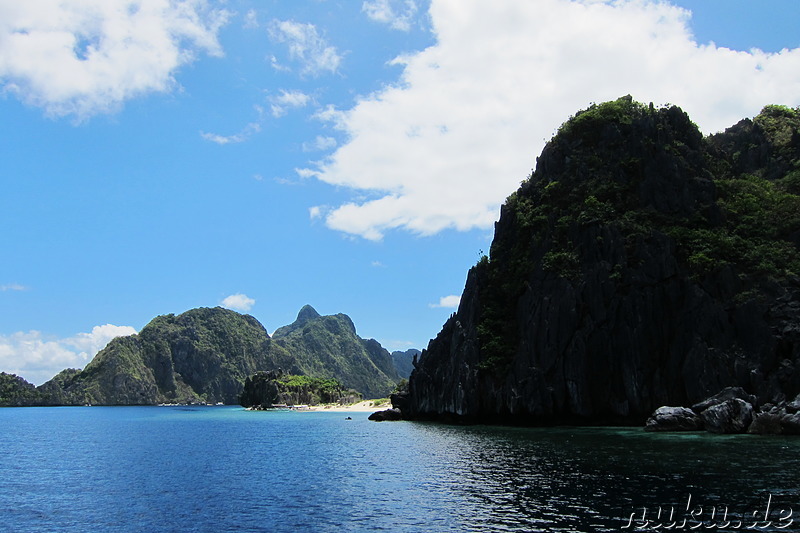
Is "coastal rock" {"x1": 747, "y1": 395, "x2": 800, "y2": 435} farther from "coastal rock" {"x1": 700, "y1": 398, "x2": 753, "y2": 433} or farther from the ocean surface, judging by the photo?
the ocean surface

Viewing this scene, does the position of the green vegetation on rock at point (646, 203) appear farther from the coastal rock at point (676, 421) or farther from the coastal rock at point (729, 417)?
the coastal rock at point (676, 421)

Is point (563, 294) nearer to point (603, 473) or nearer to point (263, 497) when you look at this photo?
point (603, 473)

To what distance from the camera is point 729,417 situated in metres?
67.1

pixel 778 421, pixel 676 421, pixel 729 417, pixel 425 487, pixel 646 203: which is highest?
pixel 646 203

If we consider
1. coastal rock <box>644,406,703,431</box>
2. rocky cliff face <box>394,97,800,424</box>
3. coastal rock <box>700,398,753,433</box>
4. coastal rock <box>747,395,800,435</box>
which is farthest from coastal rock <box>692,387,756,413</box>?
coastal rock <box>747,395,800,435</box>

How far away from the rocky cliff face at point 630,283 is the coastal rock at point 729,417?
10.2 meters

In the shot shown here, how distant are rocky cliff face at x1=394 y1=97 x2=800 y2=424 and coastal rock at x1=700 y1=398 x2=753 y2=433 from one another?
10.2 meters

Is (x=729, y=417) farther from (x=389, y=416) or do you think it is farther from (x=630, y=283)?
(x=389, y=416)

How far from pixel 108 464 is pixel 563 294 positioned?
224ft

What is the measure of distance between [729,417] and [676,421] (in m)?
6.31

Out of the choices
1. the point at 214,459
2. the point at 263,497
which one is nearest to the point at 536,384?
the point at 214,459

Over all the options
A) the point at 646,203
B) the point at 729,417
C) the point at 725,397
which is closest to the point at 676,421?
the point at 729,417

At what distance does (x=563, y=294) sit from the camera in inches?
3600

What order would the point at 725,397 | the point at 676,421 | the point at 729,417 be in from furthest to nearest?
the point at 725,397
the point at 676,421
the point at 729,417
